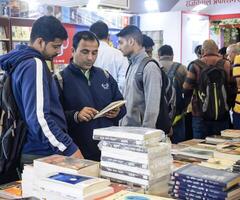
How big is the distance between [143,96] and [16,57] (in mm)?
1135

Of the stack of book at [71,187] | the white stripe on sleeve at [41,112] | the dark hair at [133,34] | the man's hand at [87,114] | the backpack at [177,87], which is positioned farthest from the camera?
the backpack at [177,87]

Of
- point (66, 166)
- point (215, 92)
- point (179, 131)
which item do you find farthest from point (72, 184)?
point (179, 131)

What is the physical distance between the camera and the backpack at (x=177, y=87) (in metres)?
4.45

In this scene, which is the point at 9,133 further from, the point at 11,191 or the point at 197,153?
the point at 197,153

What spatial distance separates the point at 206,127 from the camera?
4.10 meters

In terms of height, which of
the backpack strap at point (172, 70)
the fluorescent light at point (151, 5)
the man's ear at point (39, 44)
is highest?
the fluorescent light at point (151, 5)

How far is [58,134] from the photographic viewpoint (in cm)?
205

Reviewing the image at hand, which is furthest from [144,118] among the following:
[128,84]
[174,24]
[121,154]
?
[174,24]

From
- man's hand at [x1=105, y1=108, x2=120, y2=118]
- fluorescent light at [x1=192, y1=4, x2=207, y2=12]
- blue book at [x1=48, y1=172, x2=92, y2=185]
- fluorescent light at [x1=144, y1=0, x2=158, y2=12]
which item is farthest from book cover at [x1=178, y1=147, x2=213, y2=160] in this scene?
fluorescent light at [x1=144, y1=0, x2=158, y2=12]

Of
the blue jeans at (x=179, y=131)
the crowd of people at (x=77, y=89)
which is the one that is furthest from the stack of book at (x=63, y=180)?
the blue jeans at (x=179, y=131)

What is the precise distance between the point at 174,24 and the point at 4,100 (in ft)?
23.3

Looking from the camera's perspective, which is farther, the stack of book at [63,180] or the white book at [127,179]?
the white book at [127,179]

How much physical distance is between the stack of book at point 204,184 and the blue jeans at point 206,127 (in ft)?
8.19

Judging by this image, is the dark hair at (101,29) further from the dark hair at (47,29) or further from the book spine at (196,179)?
the book spine at (196,179)
